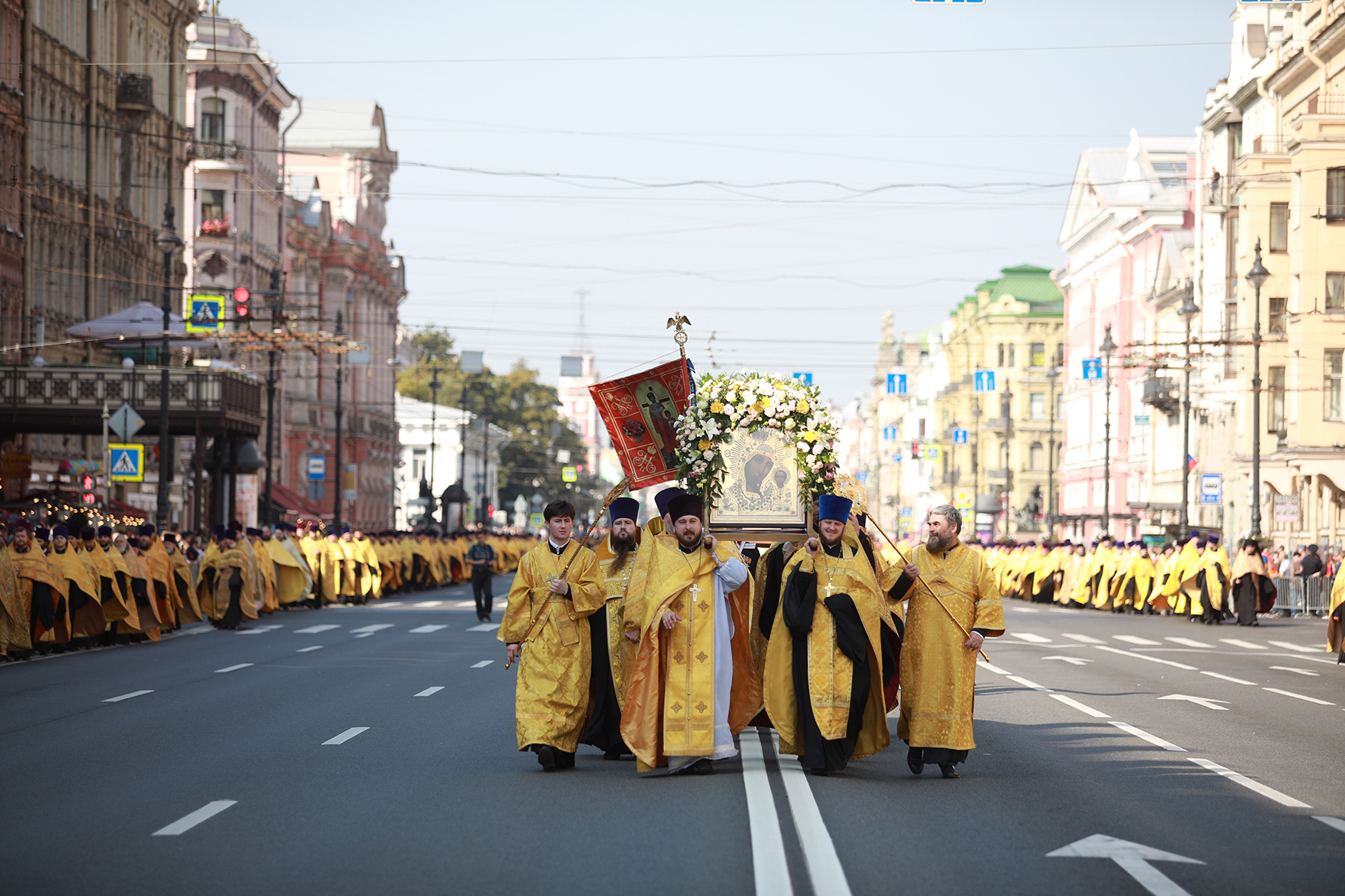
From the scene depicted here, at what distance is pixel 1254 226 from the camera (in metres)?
57.5

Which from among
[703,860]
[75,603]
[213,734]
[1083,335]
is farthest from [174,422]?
[1083,335]

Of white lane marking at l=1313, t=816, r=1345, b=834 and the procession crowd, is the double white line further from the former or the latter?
the procession crowd

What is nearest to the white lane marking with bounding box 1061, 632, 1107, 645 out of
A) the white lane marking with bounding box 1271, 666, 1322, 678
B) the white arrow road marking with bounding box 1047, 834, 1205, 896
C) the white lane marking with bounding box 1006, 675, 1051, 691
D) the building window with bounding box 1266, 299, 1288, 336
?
the white lane marking with bounding box 1271, 666, 1322, 678

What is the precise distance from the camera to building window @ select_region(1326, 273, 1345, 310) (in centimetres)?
5475

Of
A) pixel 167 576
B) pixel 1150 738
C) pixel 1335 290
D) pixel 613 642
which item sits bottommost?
pixel 1150 738

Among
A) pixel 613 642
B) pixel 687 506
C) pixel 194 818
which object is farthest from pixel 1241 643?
pixel 194 818

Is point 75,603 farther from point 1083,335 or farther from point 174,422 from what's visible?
point 1083,335

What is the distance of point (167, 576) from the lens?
2877 cm

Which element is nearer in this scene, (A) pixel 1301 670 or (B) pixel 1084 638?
(A) pixel 1301 670

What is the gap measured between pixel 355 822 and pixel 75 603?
16832mm

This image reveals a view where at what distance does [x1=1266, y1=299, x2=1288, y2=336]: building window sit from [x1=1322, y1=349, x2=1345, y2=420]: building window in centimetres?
187

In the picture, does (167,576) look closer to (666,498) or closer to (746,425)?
(746,425)

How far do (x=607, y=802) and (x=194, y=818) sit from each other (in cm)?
224

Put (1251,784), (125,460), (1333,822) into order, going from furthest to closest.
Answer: (125,460), (1251,784), (1333,822)
